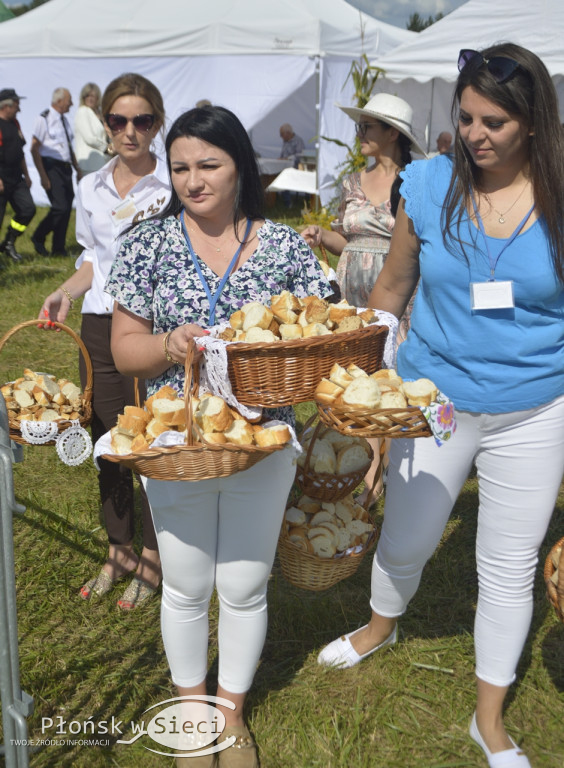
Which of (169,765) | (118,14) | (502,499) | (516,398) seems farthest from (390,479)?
(118,14)

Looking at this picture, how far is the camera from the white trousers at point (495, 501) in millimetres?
2041

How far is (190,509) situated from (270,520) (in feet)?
0.74

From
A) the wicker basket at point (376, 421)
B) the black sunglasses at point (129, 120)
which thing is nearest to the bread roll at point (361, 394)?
the wicker basket at point (376, 421)

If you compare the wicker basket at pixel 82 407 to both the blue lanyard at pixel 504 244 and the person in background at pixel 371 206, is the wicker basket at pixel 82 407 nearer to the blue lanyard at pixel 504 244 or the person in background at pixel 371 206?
the person in background at pixel 371 206

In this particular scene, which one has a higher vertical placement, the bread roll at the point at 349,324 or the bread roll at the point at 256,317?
the bread roll at the point at 256,317

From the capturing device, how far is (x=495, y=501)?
6.89 ft

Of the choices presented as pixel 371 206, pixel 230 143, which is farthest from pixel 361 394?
pixel 371 206

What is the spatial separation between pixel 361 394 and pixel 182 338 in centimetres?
45

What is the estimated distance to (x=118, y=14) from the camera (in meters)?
13.2

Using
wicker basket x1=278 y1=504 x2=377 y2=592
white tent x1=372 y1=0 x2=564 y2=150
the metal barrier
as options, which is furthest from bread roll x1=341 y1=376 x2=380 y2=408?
white tent x1=372 y1=0 x2=564 y2=150

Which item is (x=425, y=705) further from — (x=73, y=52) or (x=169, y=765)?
(x=73, y=52)

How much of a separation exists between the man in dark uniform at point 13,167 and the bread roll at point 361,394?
8.11m

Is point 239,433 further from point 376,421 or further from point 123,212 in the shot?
point 123,212

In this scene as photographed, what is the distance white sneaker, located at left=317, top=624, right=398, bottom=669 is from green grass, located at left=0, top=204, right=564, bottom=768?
30mm
